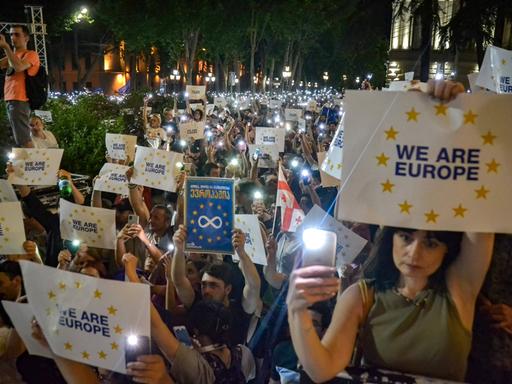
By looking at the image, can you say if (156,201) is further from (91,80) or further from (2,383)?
(91,80)

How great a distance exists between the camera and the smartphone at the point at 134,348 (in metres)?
3.18

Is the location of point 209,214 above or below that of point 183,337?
above

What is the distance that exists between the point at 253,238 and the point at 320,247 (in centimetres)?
314

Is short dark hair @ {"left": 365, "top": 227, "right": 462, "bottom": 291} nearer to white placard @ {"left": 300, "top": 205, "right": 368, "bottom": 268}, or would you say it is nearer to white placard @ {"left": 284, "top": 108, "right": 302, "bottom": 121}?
white placard @ {"left": 300, "top": 205, "right": 368, "bottom": 268}

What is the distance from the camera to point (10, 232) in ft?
16.5

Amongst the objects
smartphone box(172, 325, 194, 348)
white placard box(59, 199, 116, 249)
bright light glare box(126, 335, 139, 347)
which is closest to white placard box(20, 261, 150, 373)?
bright light glare box(126, 335, 139, 347)

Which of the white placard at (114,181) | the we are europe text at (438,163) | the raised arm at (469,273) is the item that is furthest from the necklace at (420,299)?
the white placard at (114,181)

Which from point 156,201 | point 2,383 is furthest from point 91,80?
point 2,383

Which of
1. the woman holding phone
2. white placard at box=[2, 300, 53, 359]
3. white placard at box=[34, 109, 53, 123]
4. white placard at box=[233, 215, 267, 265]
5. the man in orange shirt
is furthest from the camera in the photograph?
white placard at box=[34, 109, 53, 123]

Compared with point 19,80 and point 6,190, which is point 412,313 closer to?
point 6,190

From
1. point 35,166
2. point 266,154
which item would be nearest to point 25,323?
point 35,166

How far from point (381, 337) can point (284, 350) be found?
5.92 feet

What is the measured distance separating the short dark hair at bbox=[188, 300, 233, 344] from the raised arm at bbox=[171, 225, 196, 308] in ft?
1.37

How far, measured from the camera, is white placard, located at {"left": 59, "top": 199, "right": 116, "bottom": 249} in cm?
548
